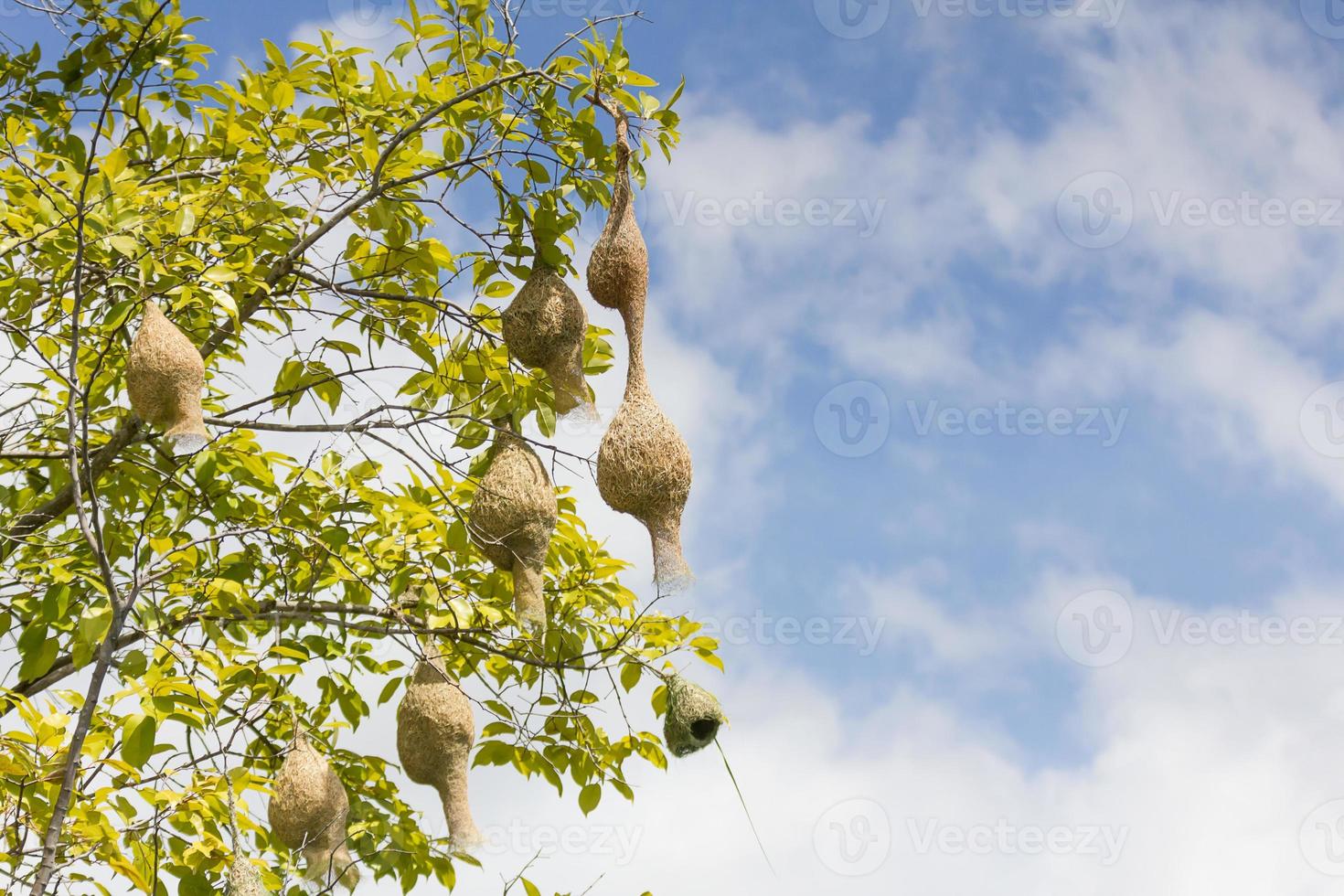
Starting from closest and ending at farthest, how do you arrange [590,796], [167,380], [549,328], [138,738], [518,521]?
[138,738] < [167,380] < [518,521] < [549,328] < [590,796]

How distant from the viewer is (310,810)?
333cm

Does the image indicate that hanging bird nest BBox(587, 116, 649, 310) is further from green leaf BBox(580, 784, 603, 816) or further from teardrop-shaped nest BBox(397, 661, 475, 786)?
A: green leaf BBox(580, 784, 603, 816)

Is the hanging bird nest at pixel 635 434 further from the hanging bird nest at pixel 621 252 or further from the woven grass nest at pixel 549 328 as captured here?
the woven grass nest at pixel 549 328

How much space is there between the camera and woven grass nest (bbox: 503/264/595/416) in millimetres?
3350

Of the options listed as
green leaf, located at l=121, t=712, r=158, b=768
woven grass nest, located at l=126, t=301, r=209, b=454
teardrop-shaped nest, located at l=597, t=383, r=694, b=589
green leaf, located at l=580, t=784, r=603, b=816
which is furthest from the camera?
green leaf, located at l=580, t=784, r=603, b=816

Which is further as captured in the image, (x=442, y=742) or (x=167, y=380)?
(x=442, y=742)

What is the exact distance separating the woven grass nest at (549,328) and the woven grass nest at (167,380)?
2.75 feet

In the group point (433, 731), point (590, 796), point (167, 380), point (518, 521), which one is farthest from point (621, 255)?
point (590, 796)

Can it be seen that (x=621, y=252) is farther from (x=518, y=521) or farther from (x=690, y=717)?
(x=690, y=717)

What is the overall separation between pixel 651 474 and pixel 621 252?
2.03 ft

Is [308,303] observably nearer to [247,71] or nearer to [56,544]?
[247,71]

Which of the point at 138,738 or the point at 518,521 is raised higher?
the point at 518,521

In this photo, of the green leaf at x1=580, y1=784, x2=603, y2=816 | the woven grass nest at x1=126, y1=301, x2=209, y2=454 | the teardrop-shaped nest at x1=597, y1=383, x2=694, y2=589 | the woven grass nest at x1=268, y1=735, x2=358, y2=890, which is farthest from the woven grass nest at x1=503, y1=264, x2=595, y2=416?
the green leaf at x1=580, y1=784, x2=603, y2=816

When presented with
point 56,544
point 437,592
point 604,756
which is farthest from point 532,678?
point 56,544
